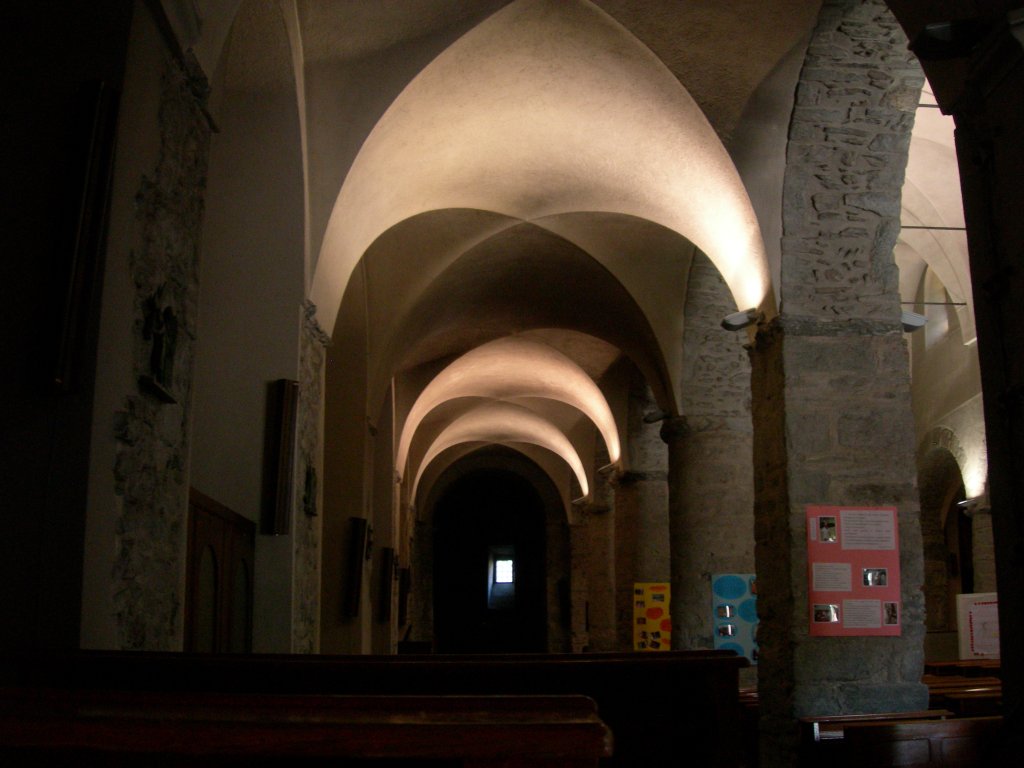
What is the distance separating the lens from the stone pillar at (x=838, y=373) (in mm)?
7254

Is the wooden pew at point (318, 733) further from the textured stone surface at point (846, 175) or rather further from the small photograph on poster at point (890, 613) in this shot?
the textured stone surface at point (846, 175)

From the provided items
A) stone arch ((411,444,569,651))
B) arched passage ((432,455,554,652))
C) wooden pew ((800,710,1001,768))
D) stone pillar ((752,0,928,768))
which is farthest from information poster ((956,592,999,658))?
arched passage ((432,455,554,652))

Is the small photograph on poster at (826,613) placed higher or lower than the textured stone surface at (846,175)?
lower

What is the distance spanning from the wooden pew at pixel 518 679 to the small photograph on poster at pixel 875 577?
12.4 ft

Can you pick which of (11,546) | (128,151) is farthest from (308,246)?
(11,546)

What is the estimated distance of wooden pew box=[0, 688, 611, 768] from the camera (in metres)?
1.53

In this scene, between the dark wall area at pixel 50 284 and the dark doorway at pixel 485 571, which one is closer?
the dark wall area at pixel 50 284

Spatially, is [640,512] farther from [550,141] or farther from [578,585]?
[578,585]

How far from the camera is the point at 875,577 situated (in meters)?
7.32

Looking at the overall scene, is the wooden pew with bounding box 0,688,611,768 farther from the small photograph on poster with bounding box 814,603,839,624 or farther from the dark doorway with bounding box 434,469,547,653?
the dark doorway with bounding box 434,469,547,653

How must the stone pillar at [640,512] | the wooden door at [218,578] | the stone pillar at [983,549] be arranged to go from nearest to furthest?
the wooden door at [218,578]
the stone pillar at [983,549]
the stone pillar at [640,512]

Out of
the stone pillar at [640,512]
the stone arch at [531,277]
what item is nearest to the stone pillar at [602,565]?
the stone pillar at [640,512]

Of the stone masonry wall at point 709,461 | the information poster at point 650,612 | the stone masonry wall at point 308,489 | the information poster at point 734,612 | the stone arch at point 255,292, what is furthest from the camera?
the information poster at point 650,612

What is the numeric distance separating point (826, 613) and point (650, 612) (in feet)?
18.8
